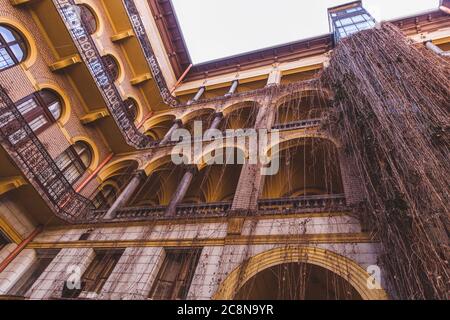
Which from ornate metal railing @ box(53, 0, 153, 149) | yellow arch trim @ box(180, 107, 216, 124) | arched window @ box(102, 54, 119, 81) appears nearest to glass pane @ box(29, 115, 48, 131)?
ornate metal railing @ box(53, 0, 153, 149)

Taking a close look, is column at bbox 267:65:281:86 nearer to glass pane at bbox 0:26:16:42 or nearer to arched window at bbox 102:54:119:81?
arched window at bbox 102:54:119:81

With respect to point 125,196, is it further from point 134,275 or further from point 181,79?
point 181,79

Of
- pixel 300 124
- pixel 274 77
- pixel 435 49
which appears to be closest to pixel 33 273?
pixel 300 124

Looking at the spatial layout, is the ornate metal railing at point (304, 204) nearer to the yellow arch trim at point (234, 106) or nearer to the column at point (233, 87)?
the yellow arch trim at point (234, 106)

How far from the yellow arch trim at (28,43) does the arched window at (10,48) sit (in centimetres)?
18

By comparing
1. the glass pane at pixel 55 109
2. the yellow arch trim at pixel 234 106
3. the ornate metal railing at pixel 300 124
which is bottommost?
the glass pane at pixel 55 109

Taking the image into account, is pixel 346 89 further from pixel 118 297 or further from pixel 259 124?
pixel 118 297

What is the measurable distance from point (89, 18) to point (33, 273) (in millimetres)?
13455

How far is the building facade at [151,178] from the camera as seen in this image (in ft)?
24.2

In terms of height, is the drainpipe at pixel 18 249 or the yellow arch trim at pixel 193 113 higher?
the yellow arch trim at pixel 193 113

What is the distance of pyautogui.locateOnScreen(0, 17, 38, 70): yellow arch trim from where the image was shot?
1174cm

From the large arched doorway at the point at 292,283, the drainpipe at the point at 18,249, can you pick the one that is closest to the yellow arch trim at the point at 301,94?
the large arched doorway at the point at 292,283

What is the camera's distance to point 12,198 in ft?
34.6
